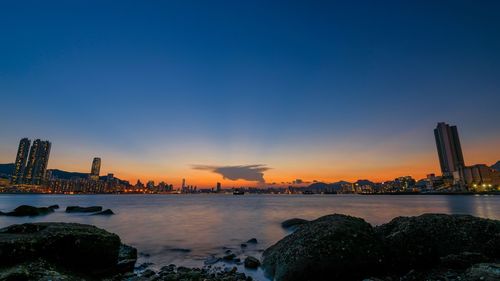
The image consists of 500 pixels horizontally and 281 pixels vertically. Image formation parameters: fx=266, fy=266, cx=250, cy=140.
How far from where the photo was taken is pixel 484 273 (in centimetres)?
732

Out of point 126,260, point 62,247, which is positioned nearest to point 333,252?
point 62,247

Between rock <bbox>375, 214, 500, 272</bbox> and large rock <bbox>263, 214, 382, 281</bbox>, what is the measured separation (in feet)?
2.76

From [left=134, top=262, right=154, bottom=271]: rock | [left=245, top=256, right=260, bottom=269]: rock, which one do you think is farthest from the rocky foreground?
[left=245, top=256, right=260, bottom=269]: rock

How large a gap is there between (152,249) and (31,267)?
1274 centimetres

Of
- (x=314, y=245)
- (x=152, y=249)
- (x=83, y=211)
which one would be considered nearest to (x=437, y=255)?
(x=314, y=245)

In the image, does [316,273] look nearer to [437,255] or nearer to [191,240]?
[437,255]

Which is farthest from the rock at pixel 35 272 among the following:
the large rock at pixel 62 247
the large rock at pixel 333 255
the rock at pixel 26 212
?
the rock at pixel 26 212

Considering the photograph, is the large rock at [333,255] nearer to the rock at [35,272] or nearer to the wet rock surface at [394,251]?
the wet rock surface at [394,251]

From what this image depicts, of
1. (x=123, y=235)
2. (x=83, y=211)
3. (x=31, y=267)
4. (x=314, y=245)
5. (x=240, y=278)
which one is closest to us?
(x=31, y=267)

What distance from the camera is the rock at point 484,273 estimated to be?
7.04 m

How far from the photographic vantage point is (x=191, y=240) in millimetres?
25578

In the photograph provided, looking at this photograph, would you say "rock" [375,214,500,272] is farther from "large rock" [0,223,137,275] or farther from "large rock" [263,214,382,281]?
"large rock" [0,223,137,275]

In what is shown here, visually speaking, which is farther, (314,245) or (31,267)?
(314,245)

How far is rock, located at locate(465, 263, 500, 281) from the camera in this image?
7.04 m
